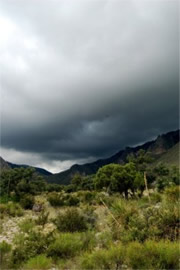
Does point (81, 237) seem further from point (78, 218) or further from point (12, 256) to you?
point (78, 218)

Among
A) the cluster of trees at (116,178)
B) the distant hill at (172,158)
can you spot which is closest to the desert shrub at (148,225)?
the cluster of trees at (116,178)

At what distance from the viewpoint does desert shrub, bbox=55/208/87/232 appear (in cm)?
1207

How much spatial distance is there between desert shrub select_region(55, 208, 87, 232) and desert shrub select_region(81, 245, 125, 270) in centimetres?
529

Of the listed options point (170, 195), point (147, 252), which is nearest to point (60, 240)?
point (147, 252)

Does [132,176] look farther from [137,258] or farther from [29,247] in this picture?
[137,258]

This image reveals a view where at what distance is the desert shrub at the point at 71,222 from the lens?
12073 millimetres

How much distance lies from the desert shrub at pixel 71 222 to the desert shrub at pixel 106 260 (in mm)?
5288

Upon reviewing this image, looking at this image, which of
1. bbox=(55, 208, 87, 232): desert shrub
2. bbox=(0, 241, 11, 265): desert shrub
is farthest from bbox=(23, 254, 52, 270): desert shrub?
bbox=(55, 208, 87, 232): desert shrub

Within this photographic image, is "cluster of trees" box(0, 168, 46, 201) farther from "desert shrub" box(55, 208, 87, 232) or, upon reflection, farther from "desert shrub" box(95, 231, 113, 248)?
"desert shrub" box(95, 231, 113, 248)

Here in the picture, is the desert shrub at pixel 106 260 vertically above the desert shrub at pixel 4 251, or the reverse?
the desert shrub at pixel 106 260

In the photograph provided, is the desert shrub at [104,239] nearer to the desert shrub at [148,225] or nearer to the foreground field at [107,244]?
the foreground field at [107,244]

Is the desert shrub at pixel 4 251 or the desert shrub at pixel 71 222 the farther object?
the desert shrub at pixel 71 222

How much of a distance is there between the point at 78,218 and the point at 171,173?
32.0 m

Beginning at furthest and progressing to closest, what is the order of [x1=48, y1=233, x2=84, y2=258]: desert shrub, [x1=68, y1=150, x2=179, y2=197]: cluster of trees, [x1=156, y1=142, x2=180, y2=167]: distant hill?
[x1=156, y1=142, x2=180, y2=167]: distant hill
[x1=68, y1=150, x2=179, y2=197]: cluster of trees
[x1=48, y1=233, x2=84, y2=258]: desert shrub
